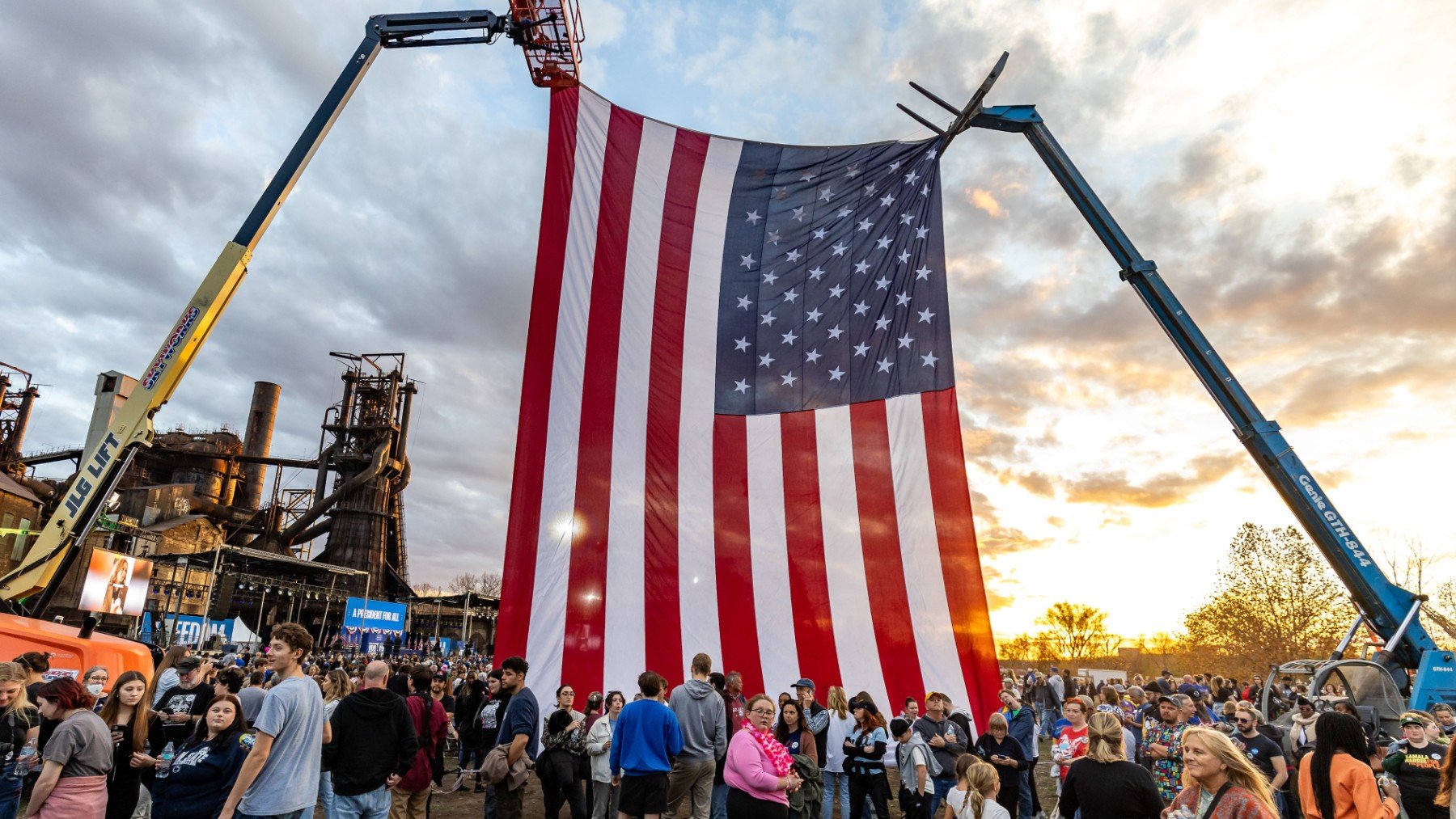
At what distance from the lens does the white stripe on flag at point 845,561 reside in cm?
971

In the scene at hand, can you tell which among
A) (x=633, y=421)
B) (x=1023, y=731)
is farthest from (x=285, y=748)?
(x=1023, y=731)

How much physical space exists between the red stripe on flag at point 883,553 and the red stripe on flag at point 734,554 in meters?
1.51

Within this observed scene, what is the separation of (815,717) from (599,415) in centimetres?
473

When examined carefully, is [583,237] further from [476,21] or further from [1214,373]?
[1214,373]

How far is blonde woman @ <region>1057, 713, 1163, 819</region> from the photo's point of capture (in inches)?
179

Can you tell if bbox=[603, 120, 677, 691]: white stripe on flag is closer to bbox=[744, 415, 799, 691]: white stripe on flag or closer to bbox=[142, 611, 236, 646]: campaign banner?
bbox=[744, 415, 799, 691]: white stripe on flag

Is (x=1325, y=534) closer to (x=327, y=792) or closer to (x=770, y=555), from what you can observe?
(x=770, y=555)

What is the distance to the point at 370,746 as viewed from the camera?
17.3ft

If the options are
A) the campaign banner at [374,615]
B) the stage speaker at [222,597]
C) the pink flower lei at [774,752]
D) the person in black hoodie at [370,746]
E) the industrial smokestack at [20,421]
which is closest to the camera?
the person in black hoodie at [370,746]

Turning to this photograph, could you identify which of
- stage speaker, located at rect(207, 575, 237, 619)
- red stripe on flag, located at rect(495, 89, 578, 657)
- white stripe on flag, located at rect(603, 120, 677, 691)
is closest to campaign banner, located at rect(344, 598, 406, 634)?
stage speaker, located at rect(207, 575, 237, 619)

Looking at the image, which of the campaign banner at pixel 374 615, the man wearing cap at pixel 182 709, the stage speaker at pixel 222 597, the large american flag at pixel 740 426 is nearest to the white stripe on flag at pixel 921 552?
the large american flag at pixel 740 426

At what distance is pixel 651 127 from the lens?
1245cm

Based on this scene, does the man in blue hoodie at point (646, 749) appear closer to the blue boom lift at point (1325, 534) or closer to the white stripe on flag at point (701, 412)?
the white stripe on flag at point (701, 412)

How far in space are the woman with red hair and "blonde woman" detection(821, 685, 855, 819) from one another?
21.4ft
